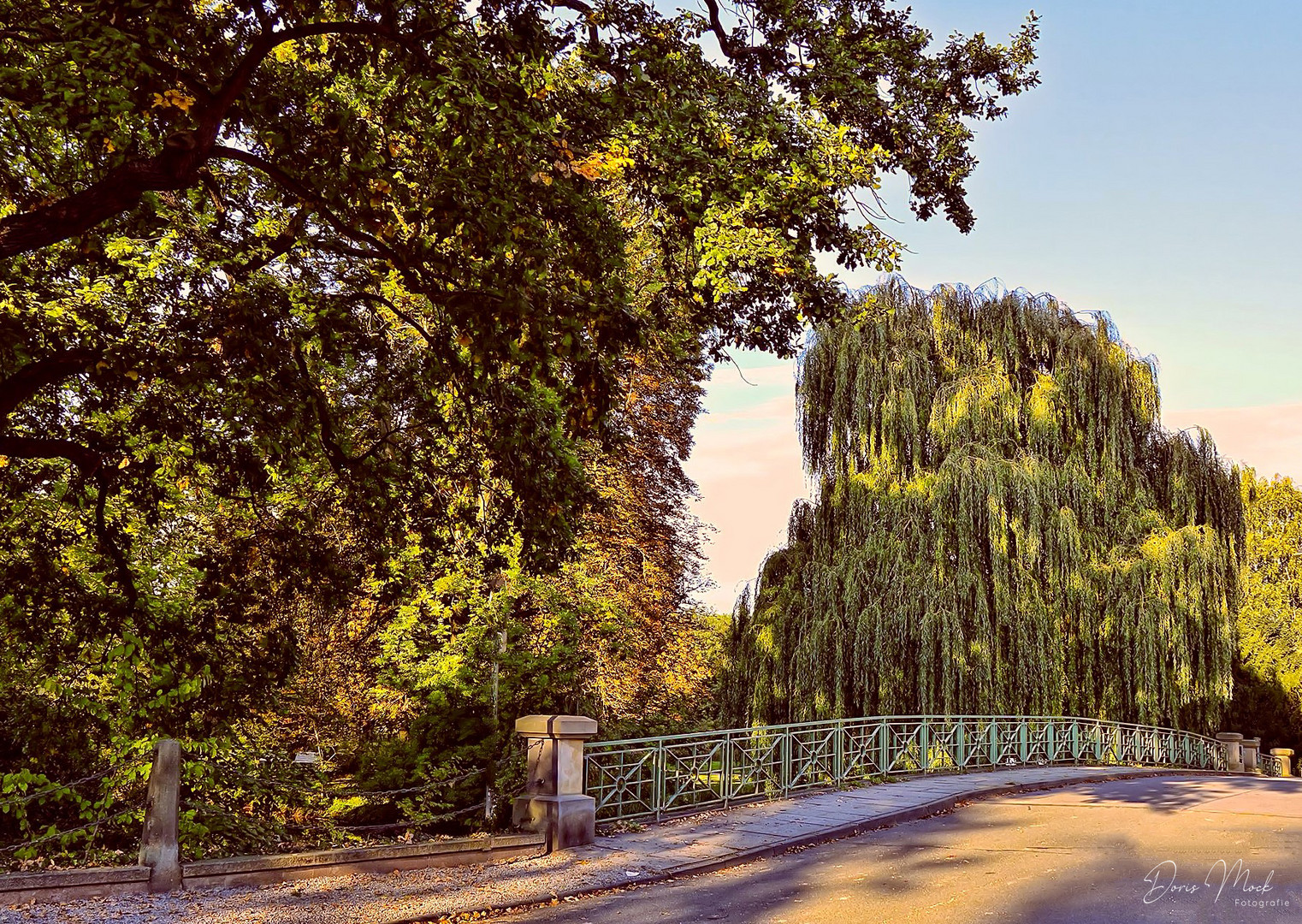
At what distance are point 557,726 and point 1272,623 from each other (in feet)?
123

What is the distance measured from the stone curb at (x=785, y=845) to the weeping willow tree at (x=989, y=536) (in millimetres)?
2885

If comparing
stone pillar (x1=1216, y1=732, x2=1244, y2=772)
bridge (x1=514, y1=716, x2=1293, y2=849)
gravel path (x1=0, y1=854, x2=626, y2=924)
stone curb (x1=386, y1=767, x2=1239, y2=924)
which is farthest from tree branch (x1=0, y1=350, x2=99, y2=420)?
stone pillar (x1=1216, y1=732, x2=1244, y2=772)

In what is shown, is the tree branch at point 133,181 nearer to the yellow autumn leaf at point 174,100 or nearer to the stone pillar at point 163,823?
the yellow autumn leaf at point 174,100

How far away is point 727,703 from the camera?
2106 cm

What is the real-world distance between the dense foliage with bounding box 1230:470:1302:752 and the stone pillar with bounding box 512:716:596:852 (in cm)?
2687

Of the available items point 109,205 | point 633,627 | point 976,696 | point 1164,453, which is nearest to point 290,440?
point 109,205

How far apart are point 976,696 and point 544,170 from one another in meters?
14.7

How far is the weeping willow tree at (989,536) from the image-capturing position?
19.8 meters

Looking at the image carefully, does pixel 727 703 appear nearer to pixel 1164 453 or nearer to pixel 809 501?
pixel 809 501

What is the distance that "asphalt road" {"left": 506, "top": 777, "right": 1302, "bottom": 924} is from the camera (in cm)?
778

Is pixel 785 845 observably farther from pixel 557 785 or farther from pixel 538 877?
pixel 538 877

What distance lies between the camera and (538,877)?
30.5 feet

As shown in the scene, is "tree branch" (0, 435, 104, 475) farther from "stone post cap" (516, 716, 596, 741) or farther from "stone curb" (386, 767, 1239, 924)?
"stone curb" (386, 767, 1239, 924)

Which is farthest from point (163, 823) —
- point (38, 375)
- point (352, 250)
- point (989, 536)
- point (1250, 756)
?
point (1250, 756)
